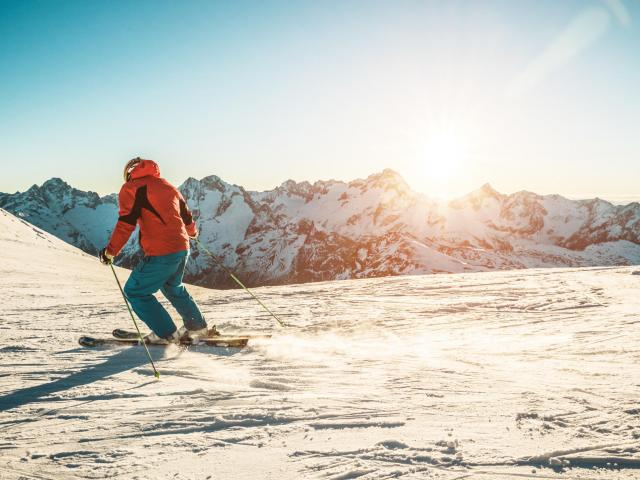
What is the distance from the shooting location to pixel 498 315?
293 inches

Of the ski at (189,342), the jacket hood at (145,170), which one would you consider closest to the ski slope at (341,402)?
the ski at (189,342)

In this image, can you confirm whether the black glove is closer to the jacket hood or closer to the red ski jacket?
the red ski jacket

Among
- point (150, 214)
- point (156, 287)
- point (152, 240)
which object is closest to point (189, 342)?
point (156, 287)

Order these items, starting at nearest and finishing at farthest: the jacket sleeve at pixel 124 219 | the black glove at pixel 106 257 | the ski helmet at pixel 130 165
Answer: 1. the jacket sleeve at pixel 124 219
2. the black glove at pixel 106 257
3. the ski helmet at pixel 130 165

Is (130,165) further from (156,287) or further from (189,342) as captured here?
(189,342)

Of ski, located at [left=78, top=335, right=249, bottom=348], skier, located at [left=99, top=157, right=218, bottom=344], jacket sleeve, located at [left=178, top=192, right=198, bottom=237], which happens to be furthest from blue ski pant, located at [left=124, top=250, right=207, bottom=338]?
jacket sleeve, located at [left=178, top=192, right=198, bottom=237]

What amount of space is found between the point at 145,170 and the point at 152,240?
900 mm

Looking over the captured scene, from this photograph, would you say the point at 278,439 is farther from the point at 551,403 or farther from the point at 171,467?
the point at 551,403

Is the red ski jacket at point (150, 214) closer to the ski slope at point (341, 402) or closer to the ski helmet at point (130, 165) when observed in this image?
the ski helmet at point (130, 165)

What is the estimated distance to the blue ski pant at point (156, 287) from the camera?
529cm

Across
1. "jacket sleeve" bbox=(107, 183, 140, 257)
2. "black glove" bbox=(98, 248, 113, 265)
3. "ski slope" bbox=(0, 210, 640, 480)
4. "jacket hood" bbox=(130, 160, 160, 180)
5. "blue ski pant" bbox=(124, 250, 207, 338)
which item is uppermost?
"jacket hood" bbox=(130, 160, 160, 180)

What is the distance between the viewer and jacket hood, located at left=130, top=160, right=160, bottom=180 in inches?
209

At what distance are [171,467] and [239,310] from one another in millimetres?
6784

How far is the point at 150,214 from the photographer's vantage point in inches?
208
